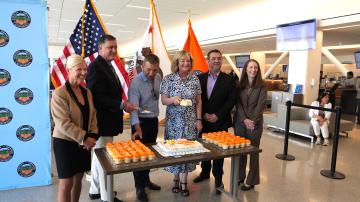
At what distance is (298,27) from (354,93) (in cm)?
535

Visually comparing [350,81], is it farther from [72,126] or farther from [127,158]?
[72,126]

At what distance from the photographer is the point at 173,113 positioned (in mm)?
3098

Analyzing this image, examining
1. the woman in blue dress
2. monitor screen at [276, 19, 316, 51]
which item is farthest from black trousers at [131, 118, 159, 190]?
monitor screen at [276, 19, 316, 51]

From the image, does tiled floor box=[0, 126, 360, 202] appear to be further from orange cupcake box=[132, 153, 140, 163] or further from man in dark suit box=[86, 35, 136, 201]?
orange cupcake box=[132, 153, 140, 163]

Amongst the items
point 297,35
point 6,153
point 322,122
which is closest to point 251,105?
point 6,153

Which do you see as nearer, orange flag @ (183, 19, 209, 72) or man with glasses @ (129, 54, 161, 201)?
man with glasses @ (129, 54, 161, 201)

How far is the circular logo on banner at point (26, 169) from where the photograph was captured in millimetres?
3406

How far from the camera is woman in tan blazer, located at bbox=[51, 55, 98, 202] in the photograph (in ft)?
7.27

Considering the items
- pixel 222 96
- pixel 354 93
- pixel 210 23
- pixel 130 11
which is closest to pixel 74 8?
pixel 130 11

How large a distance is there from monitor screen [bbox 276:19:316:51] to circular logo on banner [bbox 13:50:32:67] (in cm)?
638

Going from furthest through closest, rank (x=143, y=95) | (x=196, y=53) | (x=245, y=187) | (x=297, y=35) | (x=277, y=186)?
(x=297, y=35) < (x=196, y=53) < (x=277, y=186) < (x=245, y=187) < (x=143, y=95)

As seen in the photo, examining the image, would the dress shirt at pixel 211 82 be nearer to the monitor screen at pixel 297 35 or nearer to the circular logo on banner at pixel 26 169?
the circular logo on banner at pixel 26 169

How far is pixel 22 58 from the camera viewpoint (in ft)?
10.7

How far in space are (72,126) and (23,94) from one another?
151 cm
